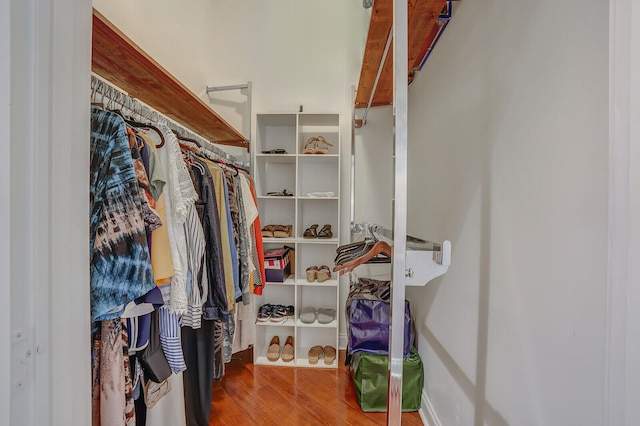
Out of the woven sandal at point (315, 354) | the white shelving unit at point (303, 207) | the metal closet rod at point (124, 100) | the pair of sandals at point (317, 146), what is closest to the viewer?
the metal closet rod at point (124, 100)

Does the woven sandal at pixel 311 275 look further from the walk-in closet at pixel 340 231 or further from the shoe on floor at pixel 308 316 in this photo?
the shoe on floor at pixel 308 316

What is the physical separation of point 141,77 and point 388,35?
1.09m

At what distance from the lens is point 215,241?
1120mm

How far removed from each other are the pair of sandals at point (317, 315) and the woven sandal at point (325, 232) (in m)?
0.61

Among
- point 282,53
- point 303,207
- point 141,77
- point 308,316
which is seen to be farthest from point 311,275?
point 282,53

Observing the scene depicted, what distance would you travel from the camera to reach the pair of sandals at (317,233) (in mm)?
2043

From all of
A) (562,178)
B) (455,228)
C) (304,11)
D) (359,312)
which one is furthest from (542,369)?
(304,11)

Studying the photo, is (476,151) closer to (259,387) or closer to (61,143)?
(61,143)

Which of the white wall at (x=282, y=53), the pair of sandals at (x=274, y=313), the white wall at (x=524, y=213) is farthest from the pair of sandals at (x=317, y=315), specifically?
the white wall at (x=282, y=53)

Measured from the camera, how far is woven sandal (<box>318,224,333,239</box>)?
2042 mm

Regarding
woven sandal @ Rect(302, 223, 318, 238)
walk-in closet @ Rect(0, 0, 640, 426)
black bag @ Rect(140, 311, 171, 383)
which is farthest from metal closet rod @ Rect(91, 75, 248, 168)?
woven sandal @ Rect(302, 223, 318, 238)

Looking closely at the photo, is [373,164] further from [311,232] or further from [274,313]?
[274,313]

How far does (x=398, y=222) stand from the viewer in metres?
0.60

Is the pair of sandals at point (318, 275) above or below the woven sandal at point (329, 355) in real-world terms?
above
